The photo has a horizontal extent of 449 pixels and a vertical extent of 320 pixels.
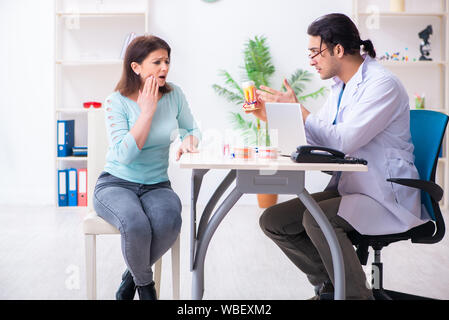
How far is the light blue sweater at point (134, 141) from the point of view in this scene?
6.50 ft

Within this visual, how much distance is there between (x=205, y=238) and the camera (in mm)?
1695

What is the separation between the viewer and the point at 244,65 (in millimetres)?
4516

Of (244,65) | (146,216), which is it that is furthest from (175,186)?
(146,216)

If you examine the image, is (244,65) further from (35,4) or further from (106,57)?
(35,4)

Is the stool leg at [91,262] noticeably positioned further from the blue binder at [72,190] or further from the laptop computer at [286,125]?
the blue binder at [72,190]

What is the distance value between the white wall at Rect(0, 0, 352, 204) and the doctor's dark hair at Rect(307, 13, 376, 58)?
2527mm

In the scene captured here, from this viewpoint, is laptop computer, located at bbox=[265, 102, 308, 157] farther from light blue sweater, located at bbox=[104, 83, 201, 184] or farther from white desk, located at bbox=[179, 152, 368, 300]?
light blue sweater, located at bbox=[104, 83, 201, 184]

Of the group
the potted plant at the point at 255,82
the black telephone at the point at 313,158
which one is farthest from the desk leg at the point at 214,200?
the potted plant at the point at 255,82

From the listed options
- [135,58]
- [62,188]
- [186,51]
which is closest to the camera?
[135,58]

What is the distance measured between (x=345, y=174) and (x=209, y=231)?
59 centimetres

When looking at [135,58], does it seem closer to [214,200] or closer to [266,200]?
[214,200]

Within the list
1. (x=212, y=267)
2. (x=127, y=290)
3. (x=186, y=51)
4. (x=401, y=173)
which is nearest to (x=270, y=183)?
(x=401, y=173)

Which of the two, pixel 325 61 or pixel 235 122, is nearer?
pixel 325 61

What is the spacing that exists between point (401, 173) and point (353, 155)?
7.0 inches
